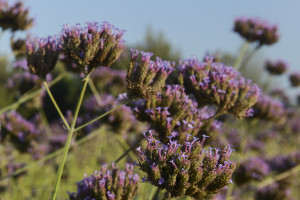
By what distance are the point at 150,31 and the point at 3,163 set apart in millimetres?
41861

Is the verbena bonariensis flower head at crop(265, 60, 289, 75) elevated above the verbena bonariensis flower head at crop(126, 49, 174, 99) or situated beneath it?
situated beneath

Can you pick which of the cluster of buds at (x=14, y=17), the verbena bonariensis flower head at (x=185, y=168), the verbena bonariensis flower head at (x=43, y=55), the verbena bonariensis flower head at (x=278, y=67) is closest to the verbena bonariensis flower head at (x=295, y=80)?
the verbena bonariensis flower head at (x=278, y=67)

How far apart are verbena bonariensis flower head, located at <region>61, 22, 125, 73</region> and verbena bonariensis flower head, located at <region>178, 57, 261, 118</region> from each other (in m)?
0.60

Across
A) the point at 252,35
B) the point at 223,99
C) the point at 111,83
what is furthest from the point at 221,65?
A: the point at 111,83

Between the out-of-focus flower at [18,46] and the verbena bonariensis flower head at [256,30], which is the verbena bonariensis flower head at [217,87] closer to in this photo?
the out-of-focus flower at [18,46]

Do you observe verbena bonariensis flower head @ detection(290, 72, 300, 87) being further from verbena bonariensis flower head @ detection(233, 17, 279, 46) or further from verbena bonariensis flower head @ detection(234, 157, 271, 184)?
verbena bonariensis flower head @ detection(234, 157, 271, 184)

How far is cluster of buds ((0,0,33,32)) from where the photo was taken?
416cm

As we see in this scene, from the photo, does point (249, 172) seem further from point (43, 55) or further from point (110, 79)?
point (43, 55)

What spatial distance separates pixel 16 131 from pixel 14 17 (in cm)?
126

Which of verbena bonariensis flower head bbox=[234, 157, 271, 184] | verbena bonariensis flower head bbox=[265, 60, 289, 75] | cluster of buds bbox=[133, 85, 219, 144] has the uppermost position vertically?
cluster of buds bbox=[133, 85, 219, 144]

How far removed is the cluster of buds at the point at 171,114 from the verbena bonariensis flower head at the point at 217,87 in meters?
0.15

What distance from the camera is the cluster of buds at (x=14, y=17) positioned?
416 centimetres

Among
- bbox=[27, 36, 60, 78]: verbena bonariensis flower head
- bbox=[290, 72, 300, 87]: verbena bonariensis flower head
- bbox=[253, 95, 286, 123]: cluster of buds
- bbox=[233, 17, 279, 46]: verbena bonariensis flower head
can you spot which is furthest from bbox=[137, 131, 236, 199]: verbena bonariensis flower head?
bbox=[290, 72, 300, 87]: verbena bonariensis flower head

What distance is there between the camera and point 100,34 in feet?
8.05
